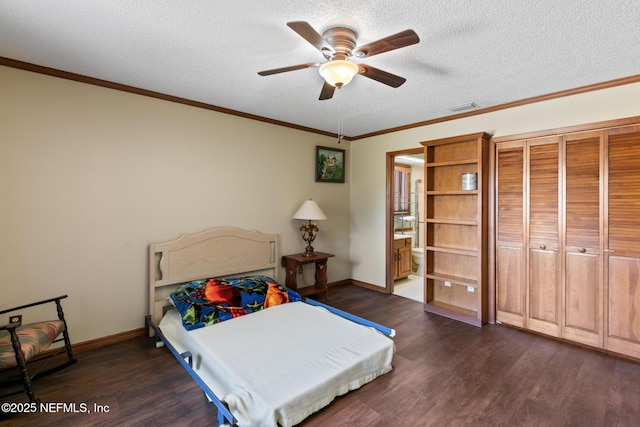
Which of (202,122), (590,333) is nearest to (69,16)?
(202,122)

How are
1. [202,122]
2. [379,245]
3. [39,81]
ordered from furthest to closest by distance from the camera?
[379,245]
[202,122]
[39,81]

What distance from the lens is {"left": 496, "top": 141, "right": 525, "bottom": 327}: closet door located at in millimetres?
3328

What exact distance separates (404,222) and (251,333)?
4.88 meters

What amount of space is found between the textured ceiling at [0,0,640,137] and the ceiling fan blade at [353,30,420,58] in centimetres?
21

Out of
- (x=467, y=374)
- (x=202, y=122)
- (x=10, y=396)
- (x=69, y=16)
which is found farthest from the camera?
(x=202, y=122)

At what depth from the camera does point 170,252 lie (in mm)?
3266

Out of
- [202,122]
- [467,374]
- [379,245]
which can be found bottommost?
[467,374]

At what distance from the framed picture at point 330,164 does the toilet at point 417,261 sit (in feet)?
7.16

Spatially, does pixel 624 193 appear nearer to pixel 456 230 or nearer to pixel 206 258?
pixel 456 230

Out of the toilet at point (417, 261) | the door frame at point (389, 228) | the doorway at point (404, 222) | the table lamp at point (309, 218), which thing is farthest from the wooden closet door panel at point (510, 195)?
the toilet at point (417, 261)

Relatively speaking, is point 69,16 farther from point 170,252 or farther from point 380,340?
point 380,340

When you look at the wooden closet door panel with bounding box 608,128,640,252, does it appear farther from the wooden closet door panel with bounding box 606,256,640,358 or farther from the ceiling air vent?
the ceiling air vent

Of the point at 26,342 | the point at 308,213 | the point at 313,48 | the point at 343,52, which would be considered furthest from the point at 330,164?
the point at 26,342

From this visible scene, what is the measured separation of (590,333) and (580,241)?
2.88 ft
